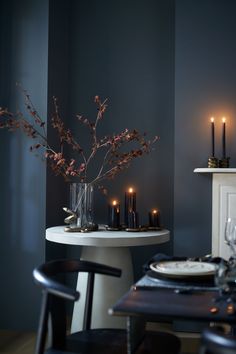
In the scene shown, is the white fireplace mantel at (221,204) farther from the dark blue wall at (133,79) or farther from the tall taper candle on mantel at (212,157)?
the dark blue wall at (133,79)

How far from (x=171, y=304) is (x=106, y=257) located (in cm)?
147

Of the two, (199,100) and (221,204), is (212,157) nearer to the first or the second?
(221,204)

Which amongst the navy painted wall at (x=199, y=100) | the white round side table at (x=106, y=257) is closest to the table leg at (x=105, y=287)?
the white round side table at (x=106, y=257)

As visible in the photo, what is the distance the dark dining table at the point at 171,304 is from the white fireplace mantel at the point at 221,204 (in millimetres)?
1506

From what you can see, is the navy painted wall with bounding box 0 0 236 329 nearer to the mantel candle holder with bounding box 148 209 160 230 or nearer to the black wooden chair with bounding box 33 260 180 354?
the mantel candle holder with bounding box 148 209 160 230

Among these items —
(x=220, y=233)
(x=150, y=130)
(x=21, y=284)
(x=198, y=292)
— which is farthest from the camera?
(x=150, y=130)

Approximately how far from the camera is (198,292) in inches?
64.5

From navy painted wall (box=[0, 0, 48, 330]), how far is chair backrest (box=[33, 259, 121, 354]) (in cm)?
139

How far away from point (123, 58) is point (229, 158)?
118cm

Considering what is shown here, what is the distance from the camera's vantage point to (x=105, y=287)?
289 cm

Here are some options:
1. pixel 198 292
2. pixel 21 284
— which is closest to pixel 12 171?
pixel 21 284

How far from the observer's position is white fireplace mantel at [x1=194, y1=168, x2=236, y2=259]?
322 cm

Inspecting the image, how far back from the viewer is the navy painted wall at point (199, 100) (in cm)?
335

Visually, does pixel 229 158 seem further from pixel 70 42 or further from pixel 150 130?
pixel 70 42
